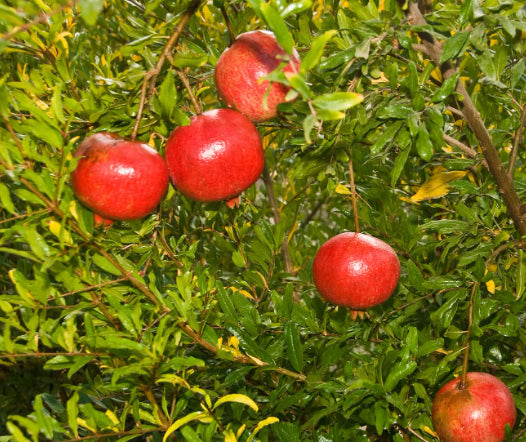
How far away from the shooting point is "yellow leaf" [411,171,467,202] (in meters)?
1.00

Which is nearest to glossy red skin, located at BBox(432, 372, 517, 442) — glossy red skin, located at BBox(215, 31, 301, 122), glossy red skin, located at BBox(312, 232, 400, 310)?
glossy red skin, located at BBox(312, 232, 400, 310)

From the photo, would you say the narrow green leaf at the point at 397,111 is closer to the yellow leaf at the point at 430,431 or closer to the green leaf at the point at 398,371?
the green leaf at the point at 398,371

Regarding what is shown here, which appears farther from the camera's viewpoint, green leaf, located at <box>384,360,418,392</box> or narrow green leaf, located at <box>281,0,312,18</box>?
green leaf, located at <box>384,360,418,392</box>

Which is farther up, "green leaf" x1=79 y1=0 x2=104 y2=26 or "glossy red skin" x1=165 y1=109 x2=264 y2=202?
"green leaf" x1=79 y1=0 x2=104 y2=26

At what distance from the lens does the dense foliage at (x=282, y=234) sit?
0.68 meters

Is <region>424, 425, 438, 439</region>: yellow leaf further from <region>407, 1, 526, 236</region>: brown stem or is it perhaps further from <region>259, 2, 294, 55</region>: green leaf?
<region>259, 2, 294, 55</region>: green leaf

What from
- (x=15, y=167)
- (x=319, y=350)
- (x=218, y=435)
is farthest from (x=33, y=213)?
(x=319, y=350)

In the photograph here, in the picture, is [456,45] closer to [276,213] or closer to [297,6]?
[297,6]

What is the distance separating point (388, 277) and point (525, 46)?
458 mm

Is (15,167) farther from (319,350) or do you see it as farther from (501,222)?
(501,222)

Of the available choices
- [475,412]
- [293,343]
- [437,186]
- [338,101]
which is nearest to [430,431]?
[475,412]

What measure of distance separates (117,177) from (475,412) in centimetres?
64

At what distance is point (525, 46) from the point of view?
0.94 m

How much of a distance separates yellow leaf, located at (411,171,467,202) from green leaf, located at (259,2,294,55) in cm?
53
